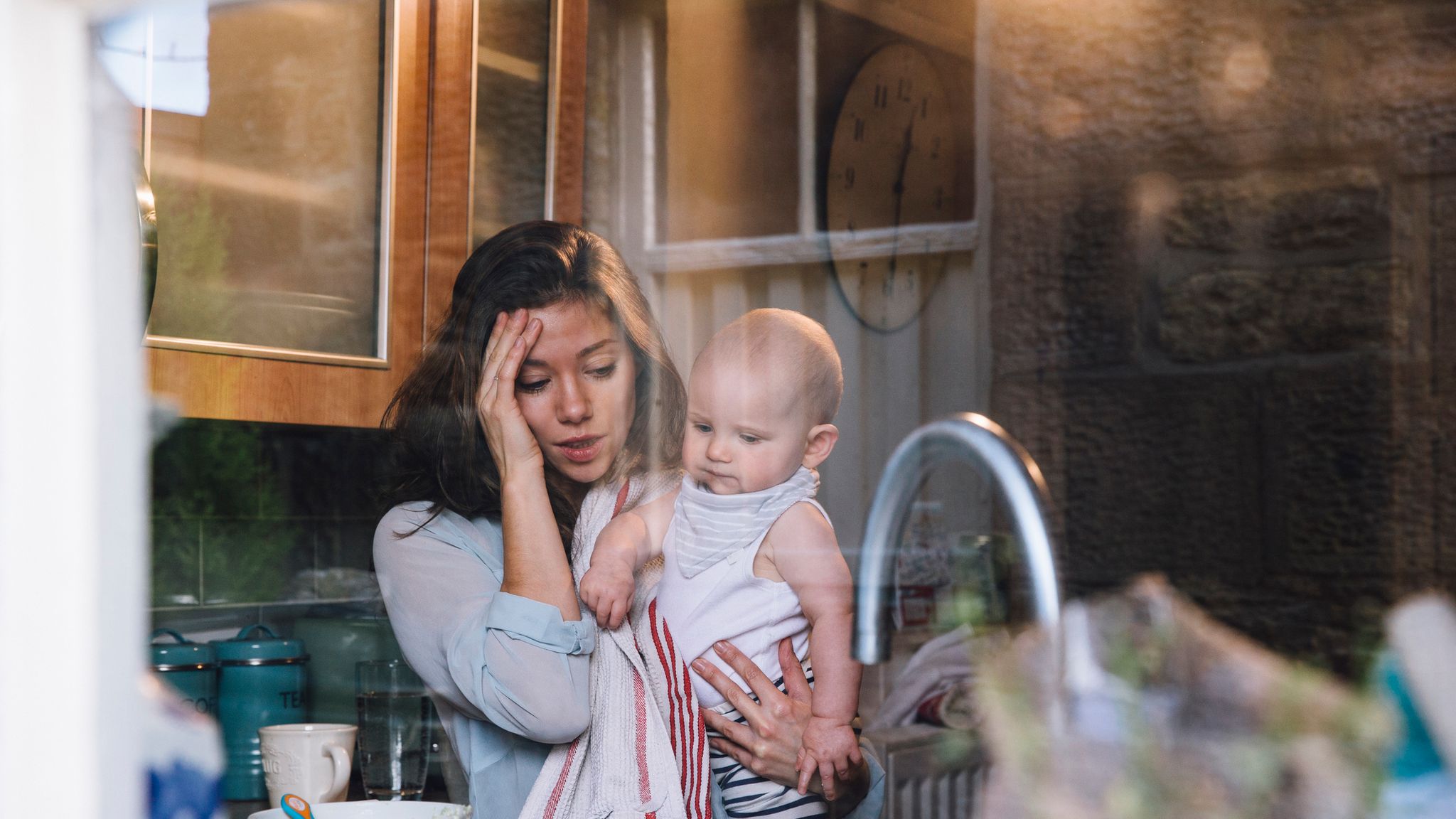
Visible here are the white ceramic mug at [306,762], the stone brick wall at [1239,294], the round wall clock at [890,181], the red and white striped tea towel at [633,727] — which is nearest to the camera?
the stone brick wall at [1239,294]

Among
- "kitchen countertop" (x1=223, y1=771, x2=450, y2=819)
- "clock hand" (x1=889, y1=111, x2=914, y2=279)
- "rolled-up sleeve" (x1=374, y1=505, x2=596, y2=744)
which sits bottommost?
"kitchen countertop" (x1=223, y1=771, x2=450, y2=819)

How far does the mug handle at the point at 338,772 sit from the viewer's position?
106cm

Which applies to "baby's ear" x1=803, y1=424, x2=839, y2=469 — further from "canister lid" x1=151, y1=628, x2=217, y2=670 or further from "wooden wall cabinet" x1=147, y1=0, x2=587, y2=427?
"canister lid" x1=151, y1=628, x2=217, y2=670

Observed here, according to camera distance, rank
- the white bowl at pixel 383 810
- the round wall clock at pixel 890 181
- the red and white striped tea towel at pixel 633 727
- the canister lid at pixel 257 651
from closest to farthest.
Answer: the round wall clock at pixel 890 181 < the red and white striped tea towel at pixel 633 727 < the white bowl at pixel 383 810 < the canister lid at pixel 257 651

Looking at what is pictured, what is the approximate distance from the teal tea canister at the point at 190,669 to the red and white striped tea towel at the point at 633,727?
0.41 metres

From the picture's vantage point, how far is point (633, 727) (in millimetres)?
833

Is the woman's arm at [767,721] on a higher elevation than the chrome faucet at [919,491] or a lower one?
lower

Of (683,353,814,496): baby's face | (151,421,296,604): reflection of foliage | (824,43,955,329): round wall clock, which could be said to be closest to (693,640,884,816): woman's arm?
(683,353,814,496): baby's face

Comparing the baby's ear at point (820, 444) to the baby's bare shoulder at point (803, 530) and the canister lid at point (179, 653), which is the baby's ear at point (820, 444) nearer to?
the baby's bare shoulder at point (803, 530)

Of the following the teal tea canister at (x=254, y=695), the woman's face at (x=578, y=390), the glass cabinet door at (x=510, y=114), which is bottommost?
the teal tea canister at (x=254, y=695)

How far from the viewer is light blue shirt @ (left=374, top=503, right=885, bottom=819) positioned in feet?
2.81

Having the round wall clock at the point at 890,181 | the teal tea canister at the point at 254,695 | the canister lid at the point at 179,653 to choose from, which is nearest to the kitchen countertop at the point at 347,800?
the teal tea canister at the point at 254,695

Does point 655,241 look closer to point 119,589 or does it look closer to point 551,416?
point 551,416

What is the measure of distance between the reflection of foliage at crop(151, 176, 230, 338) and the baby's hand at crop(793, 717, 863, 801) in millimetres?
698
